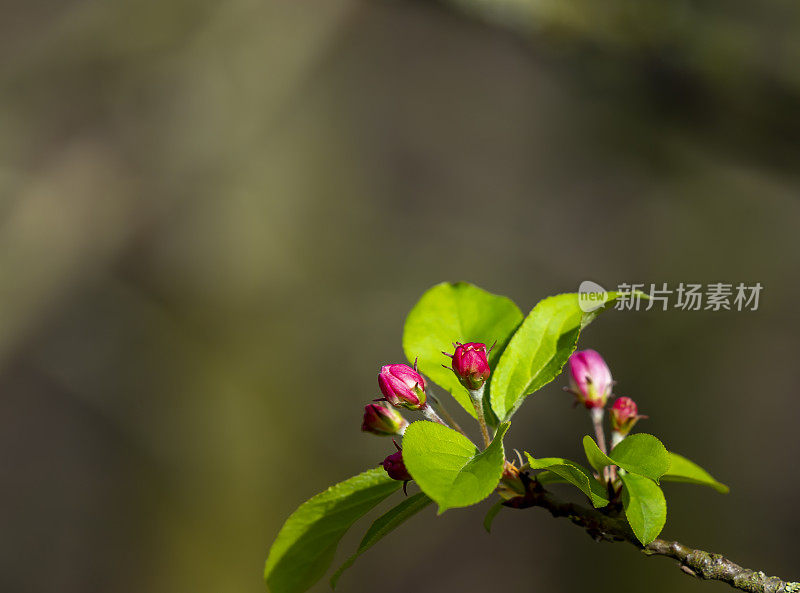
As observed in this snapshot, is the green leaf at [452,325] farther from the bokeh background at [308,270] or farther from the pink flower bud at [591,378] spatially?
the bokeh background at [308,270]

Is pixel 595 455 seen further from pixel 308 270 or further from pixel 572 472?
pixel 308 270

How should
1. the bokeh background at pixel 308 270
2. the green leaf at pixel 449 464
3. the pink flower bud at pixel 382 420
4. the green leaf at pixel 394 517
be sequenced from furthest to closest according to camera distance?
the bokeh background at pixel 308 270
the pink flower bud at pixel 382 420
the green leaf at pixel 394 517
the green leaf at pixel 449 464

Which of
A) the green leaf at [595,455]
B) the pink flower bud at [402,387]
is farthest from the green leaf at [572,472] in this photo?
the pink flower bud at [402,387]

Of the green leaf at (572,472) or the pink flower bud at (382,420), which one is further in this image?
the pink flower bud at (382,420)

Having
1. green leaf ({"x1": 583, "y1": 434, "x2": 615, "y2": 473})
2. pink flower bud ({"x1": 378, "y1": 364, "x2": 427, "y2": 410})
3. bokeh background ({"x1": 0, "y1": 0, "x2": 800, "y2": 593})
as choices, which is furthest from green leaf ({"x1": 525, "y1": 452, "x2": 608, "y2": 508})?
bokeh background ({"x1": 0, "y1": 0, "x2": 800, "y2": 593})

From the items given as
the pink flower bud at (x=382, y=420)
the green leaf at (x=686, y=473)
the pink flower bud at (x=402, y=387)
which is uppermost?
the green leaf at (x=686, y=473)

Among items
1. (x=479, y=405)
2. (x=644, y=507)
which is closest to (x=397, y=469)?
(x=479, y=405)

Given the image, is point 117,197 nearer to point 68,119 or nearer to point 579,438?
point 68,119

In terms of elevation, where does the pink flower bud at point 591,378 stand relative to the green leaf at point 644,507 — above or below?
above
